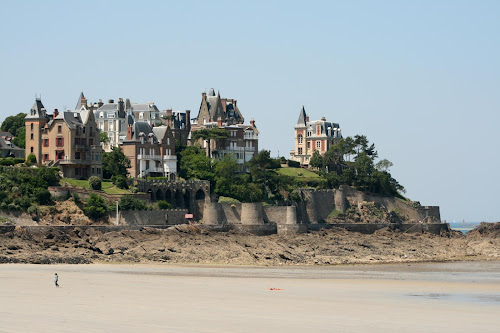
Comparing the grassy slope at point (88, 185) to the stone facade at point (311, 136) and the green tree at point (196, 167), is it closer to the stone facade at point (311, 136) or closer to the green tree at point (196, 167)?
the green tree at point (196, 167)

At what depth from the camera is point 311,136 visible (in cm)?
11688

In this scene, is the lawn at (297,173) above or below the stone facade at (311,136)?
below

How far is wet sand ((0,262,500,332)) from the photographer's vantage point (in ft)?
105

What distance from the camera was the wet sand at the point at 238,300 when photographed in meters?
31.9

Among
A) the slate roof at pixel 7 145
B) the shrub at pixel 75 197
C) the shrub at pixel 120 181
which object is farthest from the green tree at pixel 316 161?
the shrub at pixel 75 197

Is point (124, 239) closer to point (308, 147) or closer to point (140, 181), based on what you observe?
point (140, 181)

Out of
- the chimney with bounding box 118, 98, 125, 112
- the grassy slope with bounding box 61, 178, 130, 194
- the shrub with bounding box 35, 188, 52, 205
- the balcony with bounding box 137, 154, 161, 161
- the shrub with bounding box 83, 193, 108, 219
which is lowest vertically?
the shrub with bounding box 83, 193, 108, 219

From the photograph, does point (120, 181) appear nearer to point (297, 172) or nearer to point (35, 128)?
point (35, 128)

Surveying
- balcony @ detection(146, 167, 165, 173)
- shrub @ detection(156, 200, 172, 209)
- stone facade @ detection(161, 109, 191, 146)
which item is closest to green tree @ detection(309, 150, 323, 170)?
stone facade @ detection(161, 109, 191, 146)

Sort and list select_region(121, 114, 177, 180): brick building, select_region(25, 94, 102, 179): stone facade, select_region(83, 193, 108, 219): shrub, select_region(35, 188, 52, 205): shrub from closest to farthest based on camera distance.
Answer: select_region(35, 188, 52, 205): shrub
select_region(83, 193, 108, 219): shrub
select_region(25, 94, 102, 179): stone facade
select_region(121, 114, 177, 180): brick building

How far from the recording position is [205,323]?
106ft

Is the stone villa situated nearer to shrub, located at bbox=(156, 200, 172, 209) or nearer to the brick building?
the brick building

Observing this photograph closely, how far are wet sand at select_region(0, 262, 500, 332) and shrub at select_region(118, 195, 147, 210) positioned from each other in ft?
53.5

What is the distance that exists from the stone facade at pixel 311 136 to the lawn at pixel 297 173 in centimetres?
846
